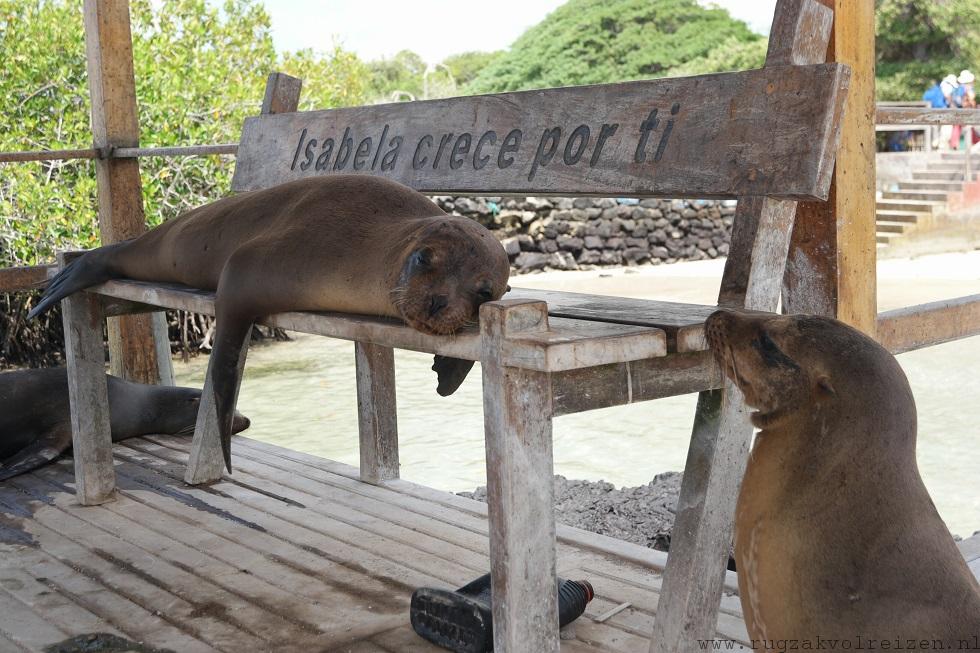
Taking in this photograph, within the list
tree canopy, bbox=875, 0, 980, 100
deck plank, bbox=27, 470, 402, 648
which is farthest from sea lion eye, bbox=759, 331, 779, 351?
tree canopy, bbox=875, 0, 980, 100

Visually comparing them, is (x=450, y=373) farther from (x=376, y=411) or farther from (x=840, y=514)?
(x=840, y=514)

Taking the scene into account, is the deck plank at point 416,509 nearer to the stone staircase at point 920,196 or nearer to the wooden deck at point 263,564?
the wooden deck at point 263,564

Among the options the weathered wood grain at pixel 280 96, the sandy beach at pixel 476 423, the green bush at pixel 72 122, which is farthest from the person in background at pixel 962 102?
the weathered wood grain at pixel 280 96

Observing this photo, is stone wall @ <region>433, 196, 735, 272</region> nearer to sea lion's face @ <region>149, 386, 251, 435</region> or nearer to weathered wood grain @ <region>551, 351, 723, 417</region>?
sea lion's face @ <region>149, 386, 251, 435</region>

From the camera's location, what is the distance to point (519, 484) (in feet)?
5.93

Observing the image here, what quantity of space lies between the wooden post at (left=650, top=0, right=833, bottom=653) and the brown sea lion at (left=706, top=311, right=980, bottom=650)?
0.40 meters

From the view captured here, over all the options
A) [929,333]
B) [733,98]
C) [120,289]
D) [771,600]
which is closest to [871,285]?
Result: [929,333]

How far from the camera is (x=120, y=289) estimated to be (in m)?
3.16

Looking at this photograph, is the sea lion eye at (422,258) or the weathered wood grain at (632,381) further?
the sea lion eye at (422,258)

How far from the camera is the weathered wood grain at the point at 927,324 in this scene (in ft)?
8.29

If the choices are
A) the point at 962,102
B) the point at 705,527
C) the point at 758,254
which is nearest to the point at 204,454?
the point at 705,527

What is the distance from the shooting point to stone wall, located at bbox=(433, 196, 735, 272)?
49.0 ft

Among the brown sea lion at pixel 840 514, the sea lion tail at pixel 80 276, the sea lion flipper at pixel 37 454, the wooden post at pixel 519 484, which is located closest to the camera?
the brown sea lion at pixel 840 514

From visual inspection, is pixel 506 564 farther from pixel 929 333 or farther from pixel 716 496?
pixel 929 333
